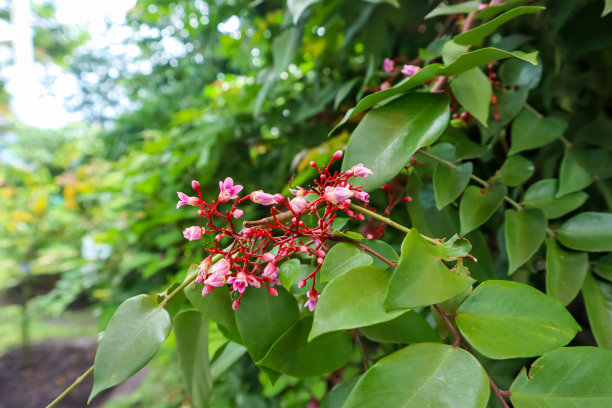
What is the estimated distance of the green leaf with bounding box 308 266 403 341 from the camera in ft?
0.56

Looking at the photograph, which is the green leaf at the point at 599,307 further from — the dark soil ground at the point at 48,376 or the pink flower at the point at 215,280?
the dark soil ground at the point at 48,376

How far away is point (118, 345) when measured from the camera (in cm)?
21

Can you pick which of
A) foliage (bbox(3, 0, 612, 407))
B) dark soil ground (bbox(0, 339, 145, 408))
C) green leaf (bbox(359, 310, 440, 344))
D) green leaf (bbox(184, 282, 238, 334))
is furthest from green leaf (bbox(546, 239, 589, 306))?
dark soil ground (bbox(0, 339, 145, 408))

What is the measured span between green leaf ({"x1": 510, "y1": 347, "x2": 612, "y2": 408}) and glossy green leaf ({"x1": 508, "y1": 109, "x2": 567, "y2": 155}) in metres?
0.18

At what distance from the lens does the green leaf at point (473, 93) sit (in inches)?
10.5

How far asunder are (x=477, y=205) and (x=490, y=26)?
12 cm

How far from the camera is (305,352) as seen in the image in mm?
233

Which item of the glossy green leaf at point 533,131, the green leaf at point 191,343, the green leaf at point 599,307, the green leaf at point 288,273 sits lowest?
the green leaf at point 191,343

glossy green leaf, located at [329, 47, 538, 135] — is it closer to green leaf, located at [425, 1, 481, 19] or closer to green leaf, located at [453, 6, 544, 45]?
green leaf, located at [453, 6, 544, 45]

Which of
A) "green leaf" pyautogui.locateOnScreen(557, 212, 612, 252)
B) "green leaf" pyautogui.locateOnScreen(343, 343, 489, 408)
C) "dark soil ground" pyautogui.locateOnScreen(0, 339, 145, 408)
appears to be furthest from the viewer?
"dark soil ground" pyautogui.locateOnScreen(0, 339, 145, 408)

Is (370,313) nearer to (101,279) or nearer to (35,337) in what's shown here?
(101,279)

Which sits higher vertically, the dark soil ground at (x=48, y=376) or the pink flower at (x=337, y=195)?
the pink flower at (x=337, y=195)

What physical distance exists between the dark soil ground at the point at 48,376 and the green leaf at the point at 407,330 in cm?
224

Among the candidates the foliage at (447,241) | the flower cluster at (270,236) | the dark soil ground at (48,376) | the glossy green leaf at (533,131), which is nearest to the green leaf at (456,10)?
the foliage at (447,241)
